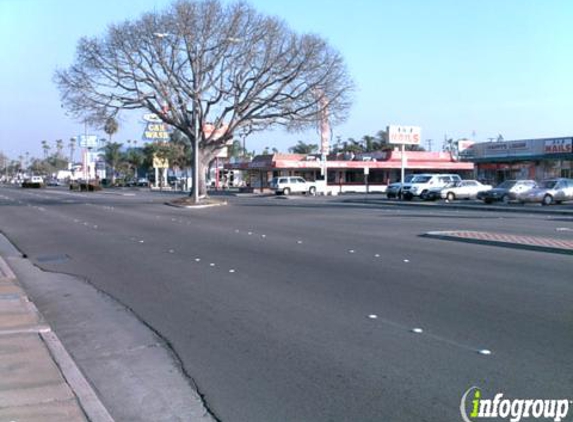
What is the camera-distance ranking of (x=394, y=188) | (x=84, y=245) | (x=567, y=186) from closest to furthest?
1. (x=84, y=245)
2. (x=567, y=186)
3. (x=394, y=188)

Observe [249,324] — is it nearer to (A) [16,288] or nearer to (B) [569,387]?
(B) [569,387]

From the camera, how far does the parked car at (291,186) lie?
64.4m

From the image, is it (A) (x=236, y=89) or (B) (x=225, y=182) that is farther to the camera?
(B) (x=225, y=182)

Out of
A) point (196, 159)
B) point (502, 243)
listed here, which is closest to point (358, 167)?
point (196, 159)

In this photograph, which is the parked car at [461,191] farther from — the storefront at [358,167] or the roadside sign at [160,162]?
the roadside sign at [160,162]

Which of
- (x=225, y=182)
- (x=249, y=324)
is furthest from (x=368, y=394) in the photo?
(x=225, y=182)

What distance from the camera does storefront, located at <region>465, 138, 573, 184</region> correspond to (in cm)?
5914

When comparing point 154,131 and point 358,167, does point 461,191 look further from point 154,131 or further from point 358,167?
point 154,131

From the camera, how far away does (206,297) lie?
10.5 m

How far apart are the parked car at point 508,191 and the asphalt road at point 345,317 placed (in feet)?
84.5

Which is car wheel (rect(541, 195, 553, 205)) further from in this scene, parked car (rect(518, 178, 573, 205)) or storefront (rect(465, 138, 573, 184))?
storefront (rect(465, 138, 573, 184))

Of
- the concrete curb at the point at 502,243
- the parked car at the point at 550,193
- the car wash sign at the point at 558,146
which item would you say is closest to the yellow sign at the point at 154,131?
the parked car at the point at 550,193

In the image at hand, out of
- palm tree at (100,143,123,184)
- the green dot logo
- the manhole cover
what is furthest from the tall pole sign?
palm tree at (100,143,123,184)

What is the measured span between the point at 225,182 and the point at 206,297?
316 ft
